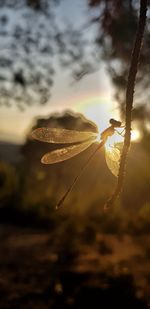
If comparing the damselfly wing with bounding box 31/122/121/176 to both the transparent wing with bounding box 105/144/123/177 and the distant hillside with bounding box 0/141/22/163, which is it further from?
the distant hillside with bounding box 0/141/22/163

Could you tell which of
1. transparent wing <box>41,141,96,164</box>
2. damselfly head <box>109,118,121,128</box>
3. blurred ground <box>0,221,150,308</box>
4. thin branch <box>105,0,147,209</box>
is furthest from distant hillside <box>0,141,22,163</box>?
thin branch <box>105,0,147,209</box>

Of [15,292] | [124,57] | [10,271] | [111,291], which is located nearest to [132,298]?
[111,291]

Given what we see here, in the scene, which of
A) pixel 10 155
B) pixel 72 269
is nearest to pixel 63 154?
pixel 72 269

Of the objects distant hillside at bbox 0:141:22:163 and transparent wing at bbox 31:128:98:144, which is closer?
transparent wing at bbox 31:128:98:144

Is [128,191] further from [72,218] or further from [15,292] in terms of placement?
[15,292]

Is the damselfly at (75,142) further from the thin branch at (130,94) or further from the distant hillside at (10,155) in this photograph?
the distant hillside at (10,155)

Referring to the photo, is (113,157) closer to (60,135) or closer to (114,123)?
(114,123)
